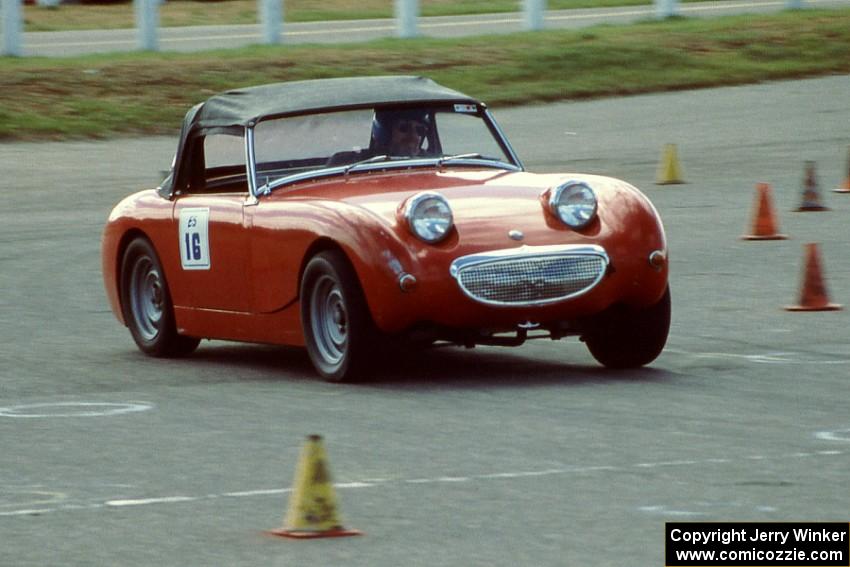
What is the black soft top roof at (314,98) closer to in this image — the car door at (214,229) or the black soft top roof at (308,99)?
the black soft top roof at (308,99)

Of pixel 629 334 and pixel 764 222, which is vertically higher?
pixel 629 334

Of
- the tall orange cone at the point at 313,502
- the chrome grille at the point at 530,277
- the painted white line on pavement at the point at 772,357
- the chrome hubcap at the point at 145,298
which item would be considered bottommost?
the painted white line on pavement at the point at 772,357

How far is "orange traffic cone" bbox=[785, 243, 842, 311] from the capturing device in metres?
11.8

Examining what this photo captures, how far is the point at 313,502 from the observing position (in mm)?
6113

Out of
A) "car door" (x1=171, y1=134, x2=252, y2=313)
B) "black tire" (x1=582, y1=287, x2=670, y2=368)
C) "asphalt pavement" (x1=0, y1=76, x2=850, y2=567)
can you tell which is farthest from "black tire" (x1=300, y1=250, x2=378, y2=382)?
"black tire" (x1=582, y1=287, x2=670, y2=368)

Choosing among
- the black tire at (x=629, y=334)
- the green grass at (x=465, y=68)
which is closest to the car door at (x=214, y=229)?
the black tire at (x=629, y=334)

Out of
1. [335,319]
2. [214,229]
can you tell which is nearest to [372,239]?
[335,319]

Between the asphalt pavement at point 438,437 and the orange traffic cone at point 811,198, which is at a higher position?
the asphalt pavement at point 438,437

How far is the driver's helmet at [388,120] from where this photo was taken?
10.6m

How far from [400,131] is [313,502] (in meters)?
4.81

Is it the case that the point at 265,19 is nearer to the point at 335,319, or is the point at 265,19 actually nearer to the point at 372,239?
the point at 335,319

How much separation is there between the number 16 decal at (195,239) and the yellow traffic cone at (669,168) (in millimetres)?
10440

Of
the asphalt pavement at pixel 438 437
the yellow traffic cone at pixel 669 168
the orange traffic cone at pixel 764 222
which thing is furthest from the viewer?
the yellow traffic cone at pixel 669 168

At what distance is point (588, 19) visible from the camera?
36.2 meters
